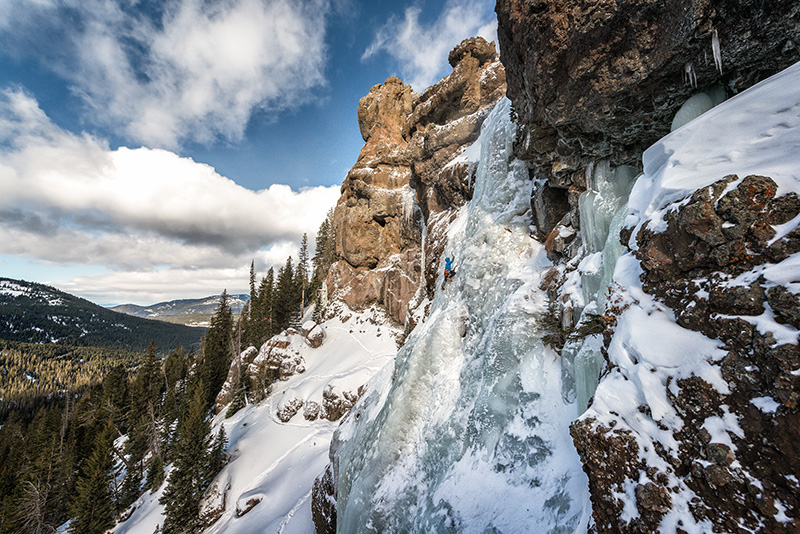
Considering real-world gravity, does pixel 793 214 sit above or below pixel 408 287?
above

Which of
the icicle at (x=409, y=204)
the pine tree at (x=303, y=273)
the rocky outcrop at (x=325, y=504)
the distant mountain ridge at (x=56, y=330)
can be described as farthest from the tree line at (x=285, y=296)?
the distant mountain ridge at (x=56, y=330)

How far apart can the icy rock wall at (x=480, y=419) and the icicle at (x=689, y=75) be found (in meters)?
5.38

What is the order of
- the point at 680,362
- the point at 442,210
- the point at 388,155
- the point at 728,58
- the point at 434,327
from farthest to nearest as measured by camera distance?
the point at 388,155 < the point at 442,210 < the point at 434,327 < the point at 728,58 < the point at 680,362

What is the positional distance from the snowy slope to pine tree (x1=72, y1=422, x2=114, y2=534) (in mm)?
1539

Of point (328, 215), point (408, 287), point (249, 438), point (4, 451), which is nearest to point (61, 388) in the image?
point (4, 451)

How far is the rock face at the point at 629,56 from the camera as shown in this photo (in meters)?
4.94

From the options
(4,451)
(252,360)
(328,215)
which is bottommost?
(4,451)

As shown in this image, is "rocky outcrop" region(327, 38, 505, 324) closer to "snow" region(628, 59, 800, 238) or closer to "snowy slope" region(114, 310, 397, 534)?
"snowy slope" region(114, 310, 397, 534)

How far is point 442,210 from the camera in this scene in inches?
851

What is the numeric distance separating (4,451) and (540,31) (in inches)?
2330

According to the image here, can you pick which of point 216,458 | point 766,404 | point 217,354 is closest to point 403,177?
point 217,354

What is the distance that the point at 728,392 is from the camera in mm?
2775

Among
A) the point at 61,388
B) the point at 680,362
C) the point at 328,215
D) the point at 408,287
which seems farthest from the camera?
the point at 61,388

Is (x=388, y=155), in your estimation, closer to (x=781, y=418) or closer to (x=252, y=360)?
(x=252, y=360)
